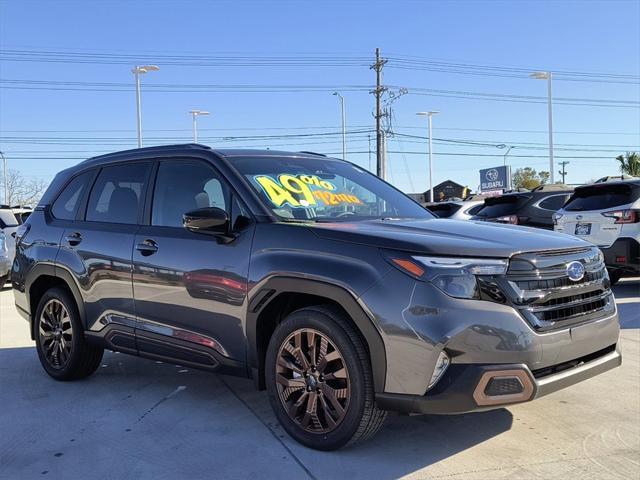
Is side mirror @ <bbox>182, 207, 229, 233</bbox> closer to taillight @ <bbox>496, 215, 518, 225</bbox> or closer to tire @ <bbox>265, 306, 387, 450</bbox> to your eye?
tire @ <bbox>265, 306, 387, 450</bbox>

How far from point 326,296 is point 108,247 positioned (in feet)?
6.93

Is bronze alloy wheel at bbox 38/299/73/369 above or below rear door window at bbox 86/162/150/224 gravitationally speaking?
below

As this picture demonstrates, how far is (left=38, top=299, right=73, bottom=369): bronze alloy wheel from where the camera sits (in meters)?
5.11

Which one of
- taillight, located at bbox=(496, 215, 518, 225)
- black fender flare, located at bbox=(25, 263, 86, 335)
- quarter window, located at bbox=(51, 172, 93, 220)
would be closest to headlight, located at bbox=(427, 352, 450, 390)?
black fender flare, located at bbox=(25, 263, 86, 335)

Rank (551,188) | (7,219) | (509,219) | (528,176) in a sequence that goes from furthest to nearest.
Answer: (528,176) < (7,219) < (551,188) < (509,219)

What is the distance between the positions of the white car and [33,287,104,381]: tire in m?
6.80

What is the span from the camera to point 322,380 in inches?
137

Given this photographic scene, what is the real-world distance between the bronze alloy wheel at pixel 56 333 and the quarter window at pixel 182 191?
4.58 feet

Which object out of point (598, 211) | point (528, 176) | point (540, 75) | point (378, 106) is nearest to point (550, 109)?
point (540, 75)

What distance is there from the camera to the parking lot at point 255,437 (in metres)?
3.35

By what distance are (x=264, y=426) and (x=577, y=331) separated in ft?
6.62

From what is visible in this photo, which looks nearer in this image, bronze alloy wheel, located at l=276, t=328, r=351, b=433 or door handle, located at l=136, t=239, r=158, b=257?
bronze alloy wheel, located at l=276, t=328, r=351, b=433

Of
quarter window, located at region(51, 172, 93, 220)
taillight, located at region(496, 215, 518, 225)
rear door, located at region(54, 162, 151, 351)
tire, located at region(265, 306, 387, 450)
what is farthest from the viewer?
taillight, located at region(496, 215, 518, 225)

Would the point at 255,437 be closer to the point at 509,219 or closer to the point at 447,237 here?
the point at 447,237
